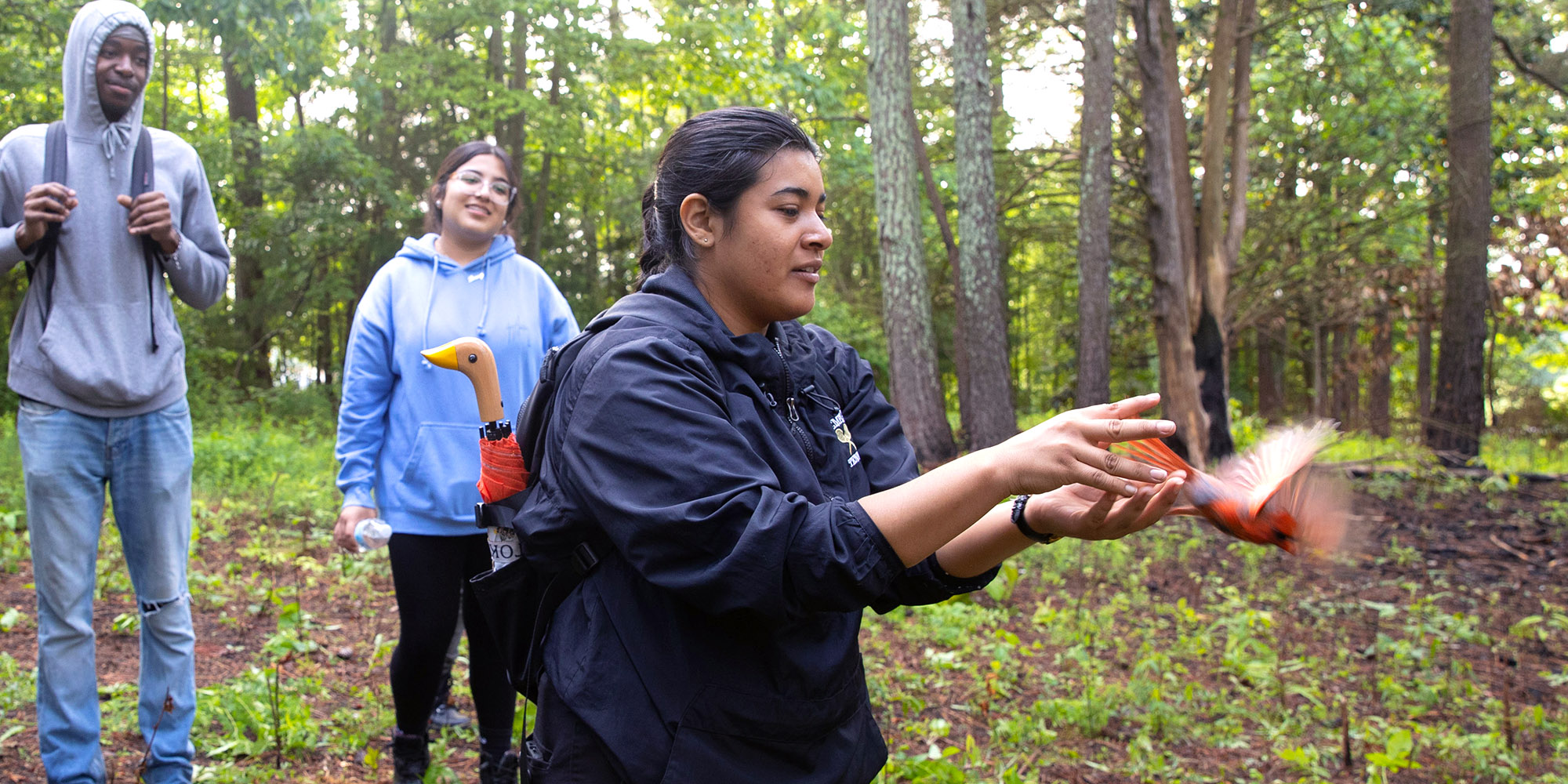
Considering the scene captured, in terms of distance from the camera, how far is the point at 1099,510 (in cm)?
168

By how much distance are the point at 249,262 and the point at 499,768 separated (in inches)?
570

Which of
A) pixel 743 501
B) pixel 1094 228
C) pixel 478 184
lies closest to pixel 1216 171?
pixel 1094 228

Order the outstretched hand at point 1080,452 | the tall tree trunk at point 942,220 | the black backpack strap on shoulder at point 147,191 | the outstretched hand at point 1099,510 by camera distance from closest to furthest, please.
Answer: the outstretched hand at point 1080,452, the outstretched hand at point 1099,510, the black backpack strap on shoulder at point 147,191, the tall tree trunk at point 942,220

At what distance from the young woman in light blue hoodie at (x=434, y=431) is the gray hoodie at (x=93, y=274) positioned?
580mm

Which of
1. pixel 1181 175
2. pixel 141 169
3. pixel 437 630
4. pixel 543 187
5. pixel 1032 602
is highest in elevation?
pixel 543 187

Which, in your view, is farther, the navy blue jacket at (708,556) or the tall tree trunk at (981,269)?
the tall tree trunk at (981,269)

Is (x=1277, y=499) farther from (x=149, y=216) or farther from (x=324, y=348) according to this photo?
(x=324, y=348)

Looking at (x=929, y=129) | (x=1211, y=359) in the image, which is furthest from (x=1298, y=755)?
(x=929, y=129)

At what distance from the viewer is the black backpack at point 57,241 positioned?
3039mm

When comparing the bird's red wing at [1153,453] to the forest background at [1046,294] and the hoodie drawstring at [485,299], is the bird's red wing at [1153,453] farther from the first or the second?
the hoodie drawstring at [485,299]

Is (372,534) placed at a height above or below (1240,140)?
below

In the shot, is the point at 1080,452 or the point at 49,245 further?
the point at 49,245

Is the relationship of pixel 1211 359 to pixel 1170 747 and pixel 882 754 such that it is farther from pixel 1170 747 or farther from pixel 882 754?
pixel 882 754

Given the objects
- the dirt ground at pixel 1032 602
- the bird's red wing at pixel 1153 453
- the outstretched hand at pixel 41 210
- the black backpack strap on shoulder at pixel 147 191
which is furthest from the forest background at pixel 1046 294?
the outstretched hand at pixel 41 210
